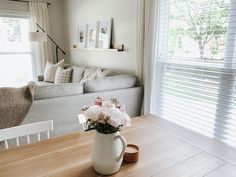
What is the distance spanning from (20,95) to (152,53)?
1.62 metres

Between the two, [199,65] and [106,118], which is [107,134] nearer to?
[106,118]

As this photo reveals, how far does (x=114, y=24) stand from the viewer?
3.39 meters

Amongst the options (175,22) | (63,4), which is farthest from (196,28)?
(63,4)

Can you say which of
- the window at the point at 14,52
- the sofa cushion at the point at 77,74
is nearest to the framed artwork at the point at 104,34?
the sofa cushion at the point at 77,74

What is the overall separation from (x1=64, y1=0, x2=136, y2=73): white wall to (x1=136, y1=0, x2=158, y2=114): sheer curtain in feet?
0.91

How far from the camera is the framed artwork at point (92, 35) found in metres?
3.82

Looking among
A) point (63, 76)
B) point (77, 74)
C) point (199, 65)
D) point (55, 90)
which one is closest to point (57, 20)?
point (63, 76)

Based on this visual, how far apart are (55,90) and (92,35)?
2051mm

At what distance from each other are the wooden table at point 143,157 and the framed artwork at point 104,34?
94.4 inches

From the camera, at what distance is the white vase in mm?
893

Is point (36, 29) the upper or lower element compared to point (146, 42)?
upper

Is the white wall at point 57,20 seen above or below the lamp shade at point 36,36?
above

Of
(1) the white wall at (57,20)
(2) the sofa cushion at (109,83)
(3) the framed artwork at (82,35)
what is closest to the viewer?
(2) the sofa cushion at (109,83)

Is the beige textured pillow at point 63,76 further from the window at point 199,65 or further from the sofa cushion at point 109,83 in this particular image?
the window at point 199,65
